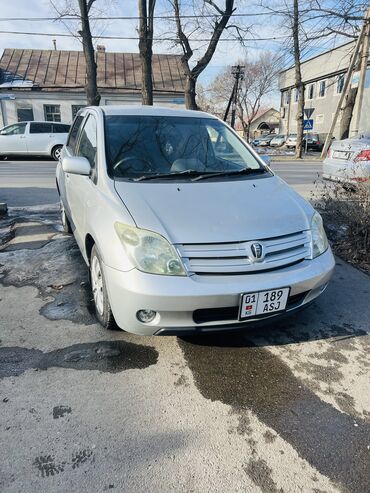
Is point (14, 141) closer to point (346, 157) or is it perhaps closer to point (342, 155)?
point (342, 155)

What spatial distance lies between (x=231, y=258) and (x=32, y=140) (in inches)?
637

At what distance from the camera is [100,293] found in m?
3.04

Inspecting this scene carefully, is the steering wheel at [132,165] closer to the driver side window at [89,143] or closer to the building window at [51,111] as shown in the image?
the driver side window at [89,143]

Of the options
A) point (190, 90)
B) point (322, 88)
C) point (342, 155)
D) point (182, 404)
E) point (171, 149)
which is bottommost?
point (182, 404)

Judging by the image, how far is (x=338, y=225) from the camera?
5766 millimetres

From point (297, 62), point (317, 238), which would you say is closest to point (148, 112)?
point (317, 238)

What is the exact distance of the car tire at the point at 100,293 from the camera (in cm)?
283

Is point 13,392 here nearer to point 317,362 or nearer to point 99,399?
point 99,399

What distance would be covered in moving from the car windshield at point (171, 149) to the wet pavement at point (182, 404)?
1329 mm

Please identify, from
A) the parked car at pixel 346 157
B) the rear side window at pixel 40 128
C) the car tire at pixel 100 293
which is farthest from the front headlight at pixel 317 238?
the rear side window at pixel 40 128

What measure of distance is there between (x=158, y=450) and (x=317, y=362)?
134 centimetres

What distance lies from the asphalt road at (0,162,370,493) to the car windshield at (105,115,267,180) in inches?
52.5

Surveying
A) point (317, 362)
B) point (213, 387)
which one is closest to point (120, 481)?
point (213, 387)

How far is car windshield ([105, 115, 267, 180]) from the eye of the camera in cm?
331
